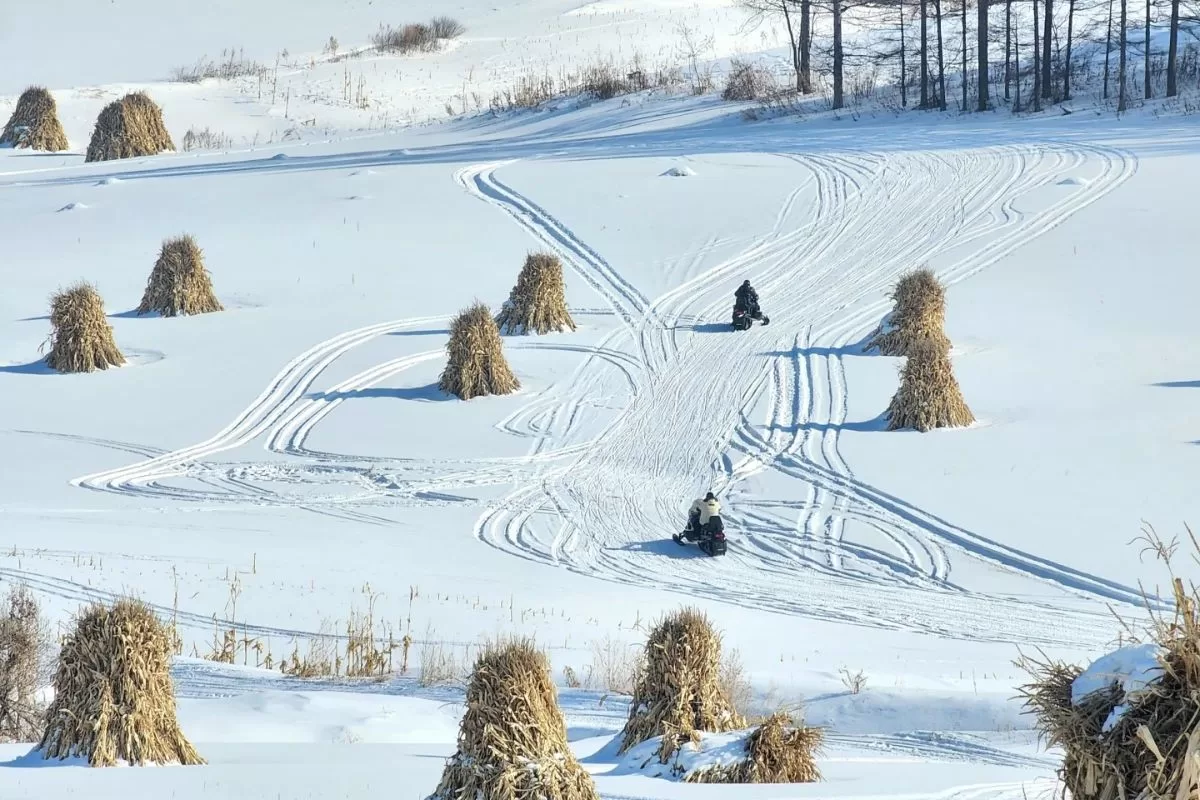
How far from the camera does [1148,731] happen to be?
4043 millimetres

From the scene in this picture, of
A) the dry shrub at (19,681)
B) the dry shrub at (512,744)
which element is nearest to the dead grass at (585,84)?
the dry shrub at (19,681)

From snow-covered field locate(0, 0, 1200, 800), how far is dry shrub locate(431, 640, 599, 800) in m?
0.62

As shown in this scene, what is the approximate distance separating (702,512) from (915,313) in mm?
7048

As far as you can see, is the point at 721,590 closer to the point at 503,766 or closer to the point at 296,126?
the point at 503,766

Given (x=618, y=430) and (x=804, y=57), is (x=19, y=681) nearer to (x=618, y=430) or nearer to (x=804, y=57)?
(x=618, y=430)

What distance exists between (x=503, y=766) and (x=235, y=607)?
22.0ft

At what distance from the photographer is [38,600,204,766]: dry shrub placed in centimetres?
754

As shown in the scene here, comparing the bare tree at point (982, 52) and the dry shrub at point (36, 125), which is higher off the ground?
the bare tree at point (982, 52)

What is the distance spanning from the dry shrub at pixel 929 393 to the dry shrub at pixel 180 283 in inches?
440

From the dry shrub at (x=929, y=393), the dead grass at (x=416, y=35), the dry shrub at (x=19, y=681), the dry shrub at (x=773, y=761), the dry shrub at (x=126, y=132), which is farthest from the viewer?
the dead grass at (x=416, y=35)

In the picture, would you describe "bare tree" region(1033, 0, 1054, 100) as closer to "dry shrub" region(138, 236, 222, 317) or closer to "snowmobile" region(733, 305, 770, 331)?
"snowmobile" region(733, 305, 770, 331)

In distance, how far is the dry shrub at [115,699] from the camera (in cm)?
754

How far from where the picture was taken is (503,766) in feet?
20.6

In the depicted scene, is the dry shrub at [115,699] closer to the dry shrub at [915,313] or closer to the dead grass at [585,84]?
the dry shrub at [915,313]
